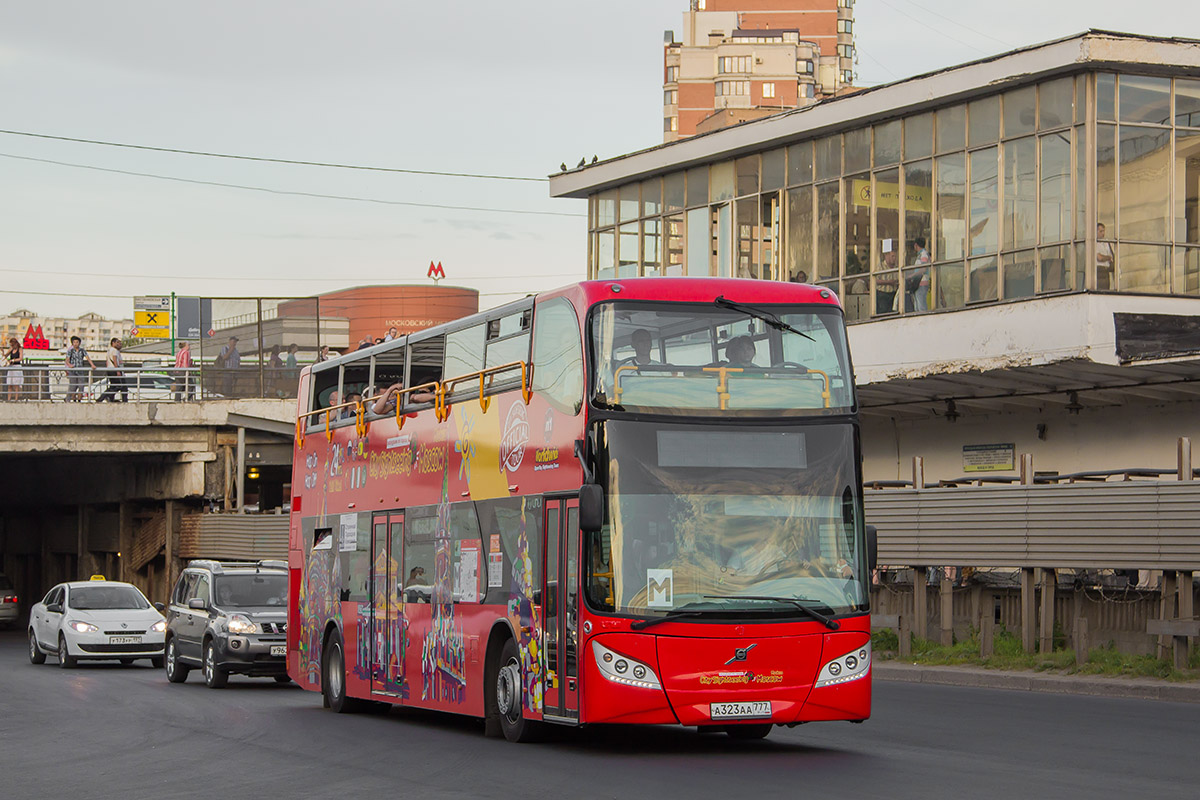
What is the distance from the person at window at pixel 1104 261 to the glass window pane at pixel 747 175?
9.91 meters

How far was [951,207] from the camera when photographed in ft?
105

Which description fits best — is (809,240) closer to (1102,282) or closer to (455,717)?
(1102,282)

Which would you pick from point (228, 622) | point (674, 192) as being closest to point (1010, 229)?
point (674, 192)

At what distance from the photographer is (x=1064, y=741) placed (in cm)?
1415

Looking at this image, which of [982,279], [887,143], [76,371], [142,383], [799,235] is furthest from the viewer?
[142,383]

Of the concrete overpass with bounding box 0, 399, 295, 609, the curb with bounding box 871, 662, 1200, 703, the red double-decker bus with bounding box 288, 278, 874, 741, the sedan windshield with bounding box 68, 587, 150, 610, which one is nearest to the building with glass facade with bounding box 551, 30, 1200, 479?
the curb with bounding box 871, 662, 1200, 703

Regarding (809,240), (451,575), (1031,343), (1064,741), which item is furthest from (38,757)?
(809,240)

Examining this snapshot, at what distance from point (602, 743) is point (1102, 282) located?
17.5 meters

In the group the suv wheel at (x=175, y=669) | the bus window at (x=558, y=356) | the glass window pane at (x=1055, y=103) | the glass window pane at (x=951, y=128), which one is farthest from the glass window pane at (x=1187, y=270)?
the bus window at (x=558, y=356)

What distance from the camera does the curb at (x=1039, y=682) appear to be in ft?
62.1

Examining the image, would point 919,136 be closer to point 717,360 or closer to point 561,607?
point 717,360

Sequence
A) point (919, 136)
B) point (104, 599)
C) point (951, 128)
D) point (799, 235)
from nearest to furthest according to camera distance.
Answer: point (104, 599) < point (951, 128) < point (919, 136) < point (799, 235)

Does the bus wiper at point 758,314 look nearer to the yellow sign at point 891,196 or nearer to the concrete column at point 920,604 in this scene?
the concrete column at point 920,604

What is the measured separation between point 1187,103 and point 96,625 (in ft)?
71.4
